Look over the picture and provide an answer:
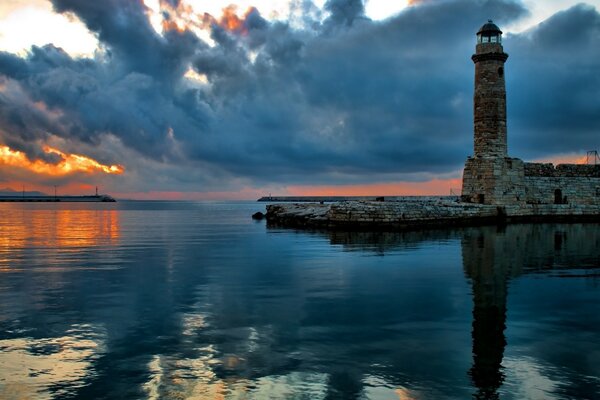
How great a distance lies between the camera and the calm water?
5.74 meters

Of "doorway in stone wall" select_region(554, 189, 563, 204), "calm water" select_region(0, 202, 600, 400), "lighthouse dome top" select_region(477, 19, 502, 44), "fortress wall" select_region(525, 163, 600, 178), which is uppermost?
"lighthouse dome top" select_region(477, 19, 502, 44)

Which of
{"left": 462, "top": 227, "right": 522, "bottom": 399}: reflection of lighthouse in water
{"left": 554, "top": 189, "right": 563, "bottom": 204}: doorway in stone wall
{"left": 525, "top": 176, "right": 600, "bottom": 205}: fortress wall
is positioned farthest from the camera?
{"left": 554, "top": 189, "right": 563, "bottom": 204}: doorway in stone wall

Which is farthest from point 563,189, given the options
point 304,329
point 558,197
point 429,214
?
point 304,329

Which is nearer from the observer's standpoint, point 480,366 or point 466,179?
point 480,366


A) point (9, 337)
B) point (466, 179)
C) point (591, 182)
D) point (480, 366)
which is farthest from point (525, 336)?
point (591, 182)

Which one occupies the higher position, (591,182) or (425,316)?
(591,182)

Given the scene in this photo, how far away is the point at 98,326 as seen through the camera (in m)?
8.28

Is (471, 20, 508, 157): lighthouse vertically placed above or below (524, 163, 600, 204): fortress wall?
above

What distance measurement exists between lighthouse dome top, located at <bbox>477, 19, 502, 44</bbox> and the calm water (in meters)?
18.5

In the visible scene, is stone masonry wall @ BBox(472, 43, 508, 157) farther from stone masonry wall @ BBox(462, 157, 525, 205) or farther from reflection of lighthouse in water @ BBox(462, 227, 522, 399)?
reflection of lighthouse in water @ BBox(462, 227, 522, 399)

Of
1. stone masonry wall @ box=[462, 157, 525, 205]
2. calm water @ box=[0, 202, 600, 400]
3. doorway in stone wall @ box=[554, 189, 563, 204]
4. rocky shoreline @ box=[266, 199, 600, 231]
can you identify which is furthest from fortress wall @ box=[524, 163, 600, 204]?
calm water @ box=[0, 202, 600, 400]

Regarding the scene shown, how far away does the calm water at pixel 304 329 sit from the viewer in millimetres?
5742

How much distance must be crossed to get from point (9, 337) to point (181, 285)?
194 inches

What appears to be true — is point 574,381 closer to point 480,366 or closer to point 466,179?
point 480,366
